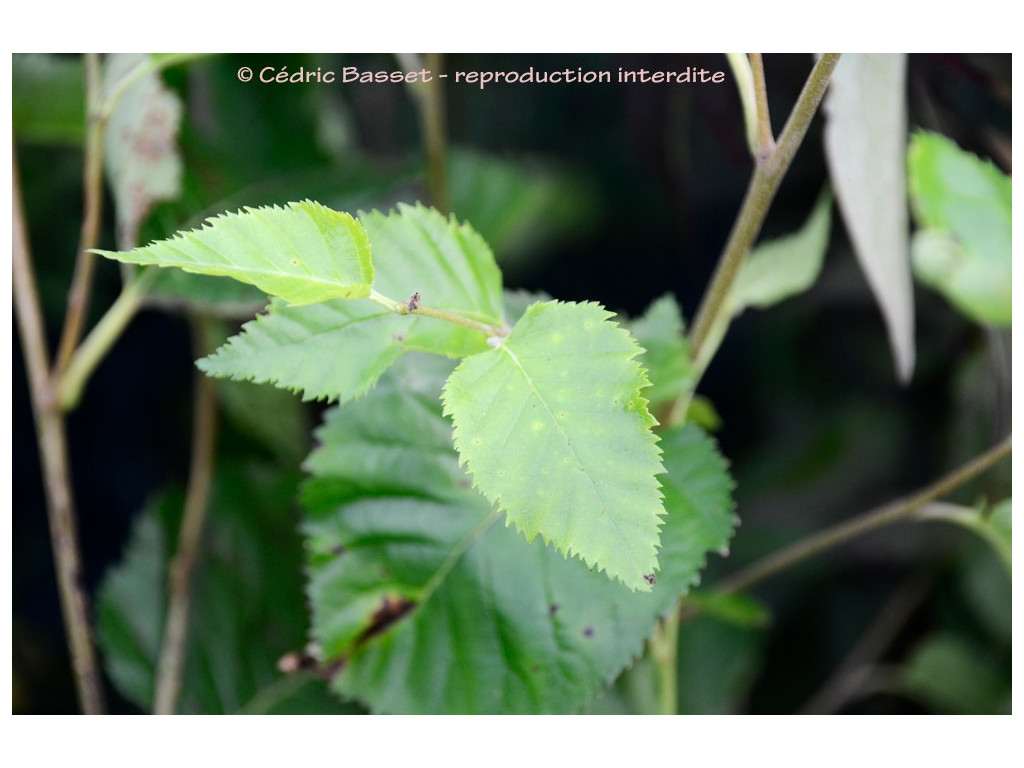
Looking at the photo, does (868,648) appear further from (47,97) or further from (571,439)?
(47,97)

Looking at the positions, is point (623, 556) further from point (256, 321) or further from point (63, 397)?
point (63, 397)

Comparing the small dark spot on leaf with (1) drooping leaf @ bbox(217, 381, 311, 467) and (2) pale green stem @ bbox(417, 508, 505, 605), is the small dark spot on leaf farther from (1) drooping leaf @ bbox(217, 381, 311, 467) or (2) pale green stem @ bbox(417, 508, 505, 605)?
(1) drooping leaf @ bbox(217, 381, 311, 467)

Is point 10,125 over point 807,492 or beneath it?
over

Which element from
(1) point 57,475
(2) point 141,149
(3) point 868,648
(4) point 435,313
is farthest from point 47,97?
(3) point 868,648

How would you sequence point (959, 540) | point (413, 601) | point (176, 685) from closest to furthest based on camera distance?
point (413, 601), point (176, 685), point (959, 540)

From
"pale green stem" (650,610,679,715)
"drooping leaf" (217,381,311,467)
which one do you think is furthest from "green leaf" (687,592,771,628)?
"drooping leaf" (217,381,311,467)
